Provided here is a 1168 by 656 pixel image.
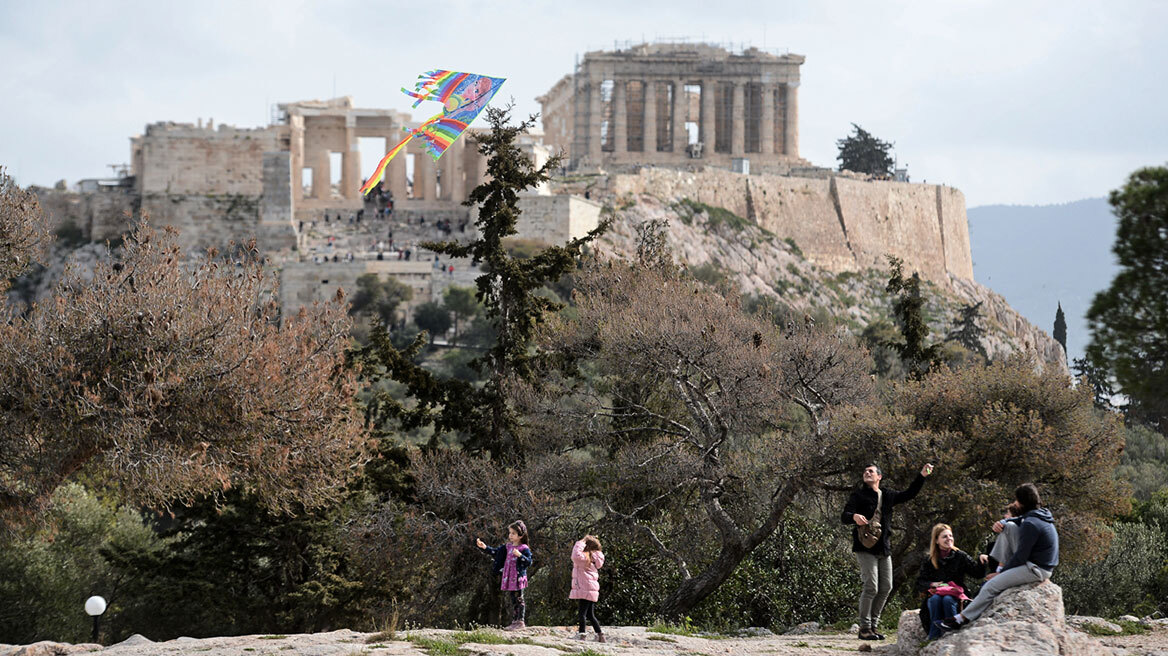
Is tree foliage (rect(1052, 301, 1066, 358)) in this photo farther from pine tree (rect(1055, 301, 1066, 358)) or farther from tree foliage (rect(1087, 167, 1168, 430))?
tree foliage (rect(1087, 167, 1168, 430))

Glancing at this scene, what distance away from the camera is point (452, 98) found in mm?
27531

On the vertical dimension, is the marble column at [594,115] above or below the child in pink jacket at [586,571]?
above

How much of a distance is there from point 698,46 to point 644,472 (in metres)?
54.9

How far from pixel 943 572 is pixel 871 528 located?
1043 mm

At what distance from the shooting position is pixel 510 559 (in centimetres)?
1109

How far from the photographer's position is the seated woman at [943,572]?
364 inches

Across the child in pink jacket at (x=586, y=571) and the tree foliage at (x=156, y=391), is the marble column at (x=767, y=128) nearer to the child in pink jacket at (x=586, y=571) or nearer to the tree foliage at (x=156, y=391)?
the tree foliage at (x=156, y=391)

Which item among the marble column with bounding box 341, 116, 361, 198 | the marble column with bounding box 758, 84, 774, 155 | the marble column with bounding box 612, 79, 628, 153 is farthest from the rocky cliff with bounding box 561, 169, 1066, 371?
the marble column with bounding box 341, 116, 361, 198

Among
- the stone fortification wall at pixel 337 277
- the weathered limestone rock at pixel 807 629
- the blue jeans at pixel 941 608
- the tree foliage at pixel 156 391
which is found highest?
the stone fortification wall at pixel 337 277

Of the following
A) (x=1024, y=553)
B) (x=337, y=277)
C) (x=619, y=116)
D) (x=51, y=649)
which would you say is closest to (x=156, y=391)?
(x=51, y=649)

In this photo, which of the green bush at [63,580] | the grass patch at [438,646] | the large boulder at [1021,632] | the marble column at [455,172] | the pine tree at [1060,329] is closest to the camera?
the large boulder at [1021,632]

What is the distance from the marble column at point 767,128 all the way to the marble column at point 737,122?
0.90 m

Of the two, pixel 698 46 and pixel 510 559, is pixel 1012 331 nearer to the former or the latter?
pixel 698 46

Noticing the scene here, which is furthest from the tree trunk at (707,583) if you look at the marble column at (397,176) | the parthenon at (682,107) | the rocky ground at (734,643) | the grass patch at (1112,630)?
the parthenon at (682,107)
